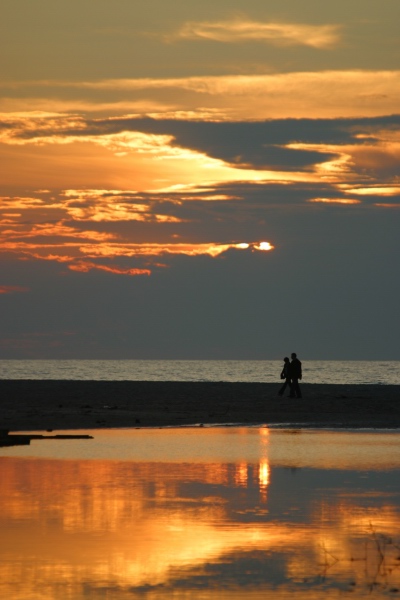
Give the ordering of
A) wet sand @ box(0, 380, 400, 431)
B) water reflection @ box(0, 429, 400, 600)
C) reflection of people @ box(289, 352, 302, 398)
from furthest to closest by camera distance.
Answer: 1. reflection of people @ box(289, 352, 302, 398)
2. wet sand @ box(0, 380, 400, 431)
3. water reflection @ box(0, 429, 400, 600)

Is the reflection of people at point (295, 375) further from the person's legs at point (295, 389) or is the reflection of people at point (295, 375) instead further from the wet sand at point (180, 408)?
the wet sand at point (180, 408)

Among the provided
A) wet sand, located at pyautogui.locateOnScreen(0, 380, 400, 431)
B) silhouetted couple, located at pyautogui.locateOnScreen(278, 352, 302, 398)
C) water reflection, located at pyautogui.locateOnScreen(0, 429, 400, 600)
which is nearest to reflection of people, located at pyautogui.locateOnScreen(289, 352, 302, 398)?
silhouetted couple, located at pyautogui.locateOnScreen(278, 352, 302, 398)

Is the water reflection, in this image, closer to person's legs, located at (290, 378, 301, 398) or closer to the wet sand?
the wet sand

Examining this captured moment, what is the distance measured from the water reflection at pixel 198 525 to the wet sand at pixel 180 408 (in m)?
9.50

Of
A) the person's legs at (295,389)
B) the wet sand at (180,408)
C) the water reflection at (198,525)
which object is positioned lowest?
the water reflection at (198,525)

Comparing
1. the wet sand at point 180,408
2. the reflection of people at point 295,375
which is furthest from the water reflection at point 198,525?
the reflection of people at point 295,375

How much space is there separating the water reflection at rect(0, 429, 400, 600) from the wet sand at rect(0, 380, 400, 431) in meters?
9.50

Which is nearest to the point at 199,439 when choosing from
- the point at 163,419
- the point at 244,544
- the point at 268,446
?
the point at 268,446

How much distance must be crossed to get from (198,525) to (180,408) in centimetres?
2591

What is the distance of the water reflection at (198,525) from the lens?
10484mm

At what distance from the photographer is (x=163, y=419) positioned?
34.0 m

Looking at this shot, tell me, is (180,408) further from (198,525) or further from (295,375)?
(198,525)

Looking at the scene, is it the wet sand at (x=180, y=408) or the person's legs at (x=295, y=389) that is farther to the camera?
the person's legs at (x=295, y=389)

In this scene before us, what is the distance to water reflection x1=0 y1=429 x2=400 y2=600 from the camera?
10484 millimetres
